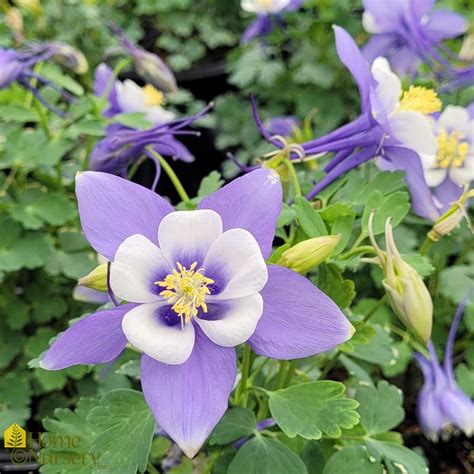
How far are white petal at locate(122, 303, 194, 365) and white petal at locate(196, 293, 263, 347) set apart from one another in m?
0.02

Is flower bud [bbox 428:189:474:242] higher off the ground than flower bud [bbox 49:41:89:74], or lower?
higher

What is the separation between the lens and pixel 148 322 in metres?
0.61

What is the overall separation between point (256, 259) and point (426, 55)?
0.89m

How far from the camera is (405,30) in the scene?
1.19m

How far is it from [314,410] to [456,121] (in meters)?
0.52

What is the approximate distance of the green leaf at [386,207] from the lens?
2.49 feet

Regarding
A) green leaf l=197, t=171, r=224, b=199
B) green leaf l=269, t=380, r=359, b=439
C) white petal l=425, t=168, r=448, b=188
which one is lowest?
green leaf l=269, t=380, r=359, b=439

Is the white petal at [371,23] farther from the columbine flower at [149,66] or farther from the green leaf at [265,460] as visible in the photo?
the green leaf at [265,460]

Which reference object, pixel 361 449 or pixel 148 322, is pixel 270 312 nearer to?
pixel 148 322

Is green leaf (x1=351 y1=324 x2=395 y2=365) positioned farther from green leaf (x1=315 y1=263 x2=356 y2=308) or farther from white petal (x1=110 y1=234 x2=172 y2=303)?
white petal (x1=110 y1=234 x2=172 y2=303)

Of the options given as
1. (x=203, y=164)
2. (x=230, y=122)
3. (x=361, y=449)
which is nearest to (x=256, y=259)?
(x=361, y=449)

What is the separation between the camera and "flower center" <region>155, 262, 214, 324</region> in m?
0.62

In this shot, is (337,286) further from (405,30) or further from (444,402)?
(405,30)

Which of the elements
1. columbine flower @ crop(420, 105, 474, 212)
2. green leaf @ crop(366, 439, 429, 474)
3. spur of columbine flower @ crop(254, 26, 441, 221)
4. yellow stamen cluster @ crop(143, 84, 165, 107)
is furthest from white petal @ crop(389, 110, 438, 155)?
yellow stamen cluster @ crop(143, 84, 165, 107)
